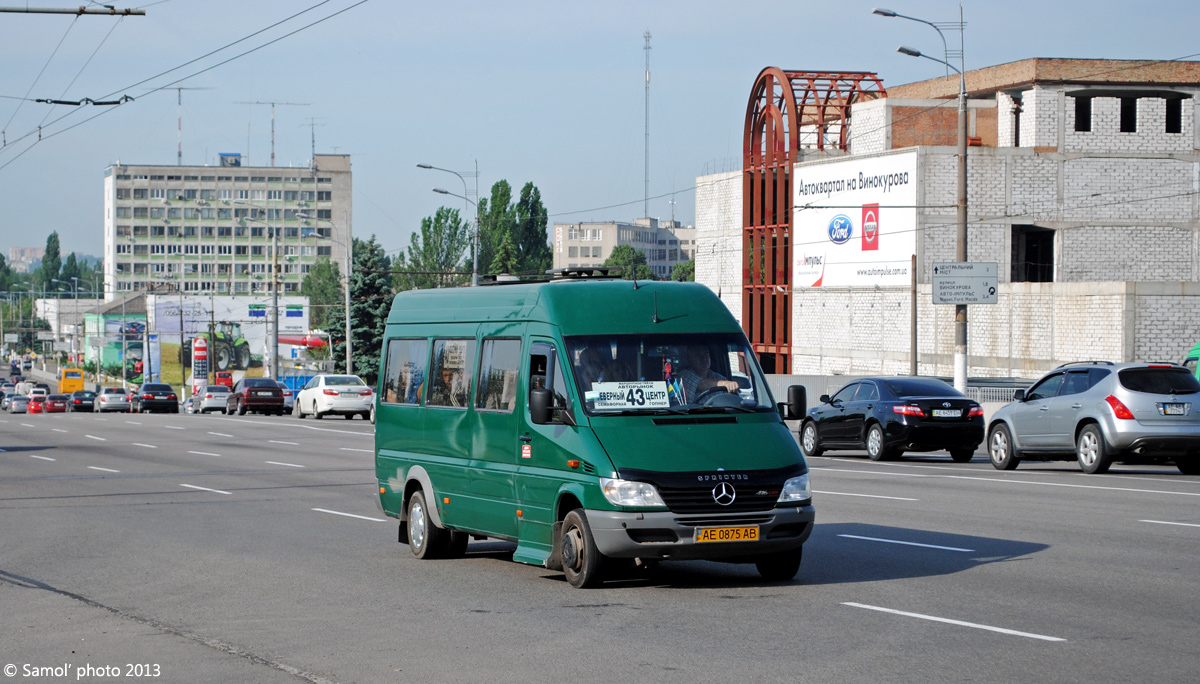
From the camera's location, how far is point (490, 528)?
11266 mm

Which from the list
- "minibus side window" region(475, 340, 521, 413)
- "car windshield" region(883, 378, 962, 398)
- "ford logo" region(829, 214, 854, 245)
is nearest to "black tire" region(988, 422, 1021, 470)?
"car windshield" region(883, 378, 962, 398)

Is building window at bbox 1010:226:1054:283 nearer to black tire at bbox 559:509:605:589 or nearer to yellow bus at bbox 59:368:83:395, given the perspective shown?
black tire at bbox 559:509:605:589

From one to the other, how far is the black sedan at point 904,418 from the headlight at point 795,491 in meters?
15.5

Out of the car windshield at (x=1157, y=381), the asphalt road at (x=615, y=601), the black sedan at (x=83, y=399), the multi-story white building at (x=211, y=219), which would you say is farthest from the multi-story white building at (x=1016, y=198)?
the multi-story white building at (x=211, y=219)

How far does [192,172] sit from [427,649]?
18288cm

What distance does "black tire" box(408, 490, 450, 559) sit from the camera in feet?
39.8

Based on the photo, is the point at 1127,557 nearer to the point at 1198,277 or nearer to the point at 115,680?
the point at 115,680

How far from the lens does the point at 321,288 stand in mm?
160250

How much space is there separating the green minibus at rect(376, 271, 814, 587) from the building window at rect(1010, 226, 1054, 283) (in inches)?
2168

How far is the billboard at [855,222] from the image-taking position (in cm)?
6194

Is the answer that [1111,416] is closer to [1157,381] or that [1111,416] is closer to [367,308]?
[1157,381]

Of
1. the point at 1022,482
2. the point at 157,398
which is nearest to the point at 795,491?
the point at 1022,482

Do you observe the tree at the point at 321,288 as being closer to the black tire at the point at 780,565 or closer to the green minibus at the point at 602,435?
the green minibus at the point at 602,435

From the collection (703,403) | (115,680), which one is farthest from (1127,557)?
(115,680)
